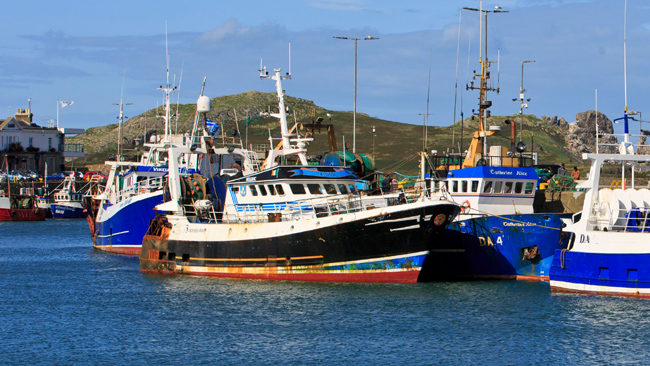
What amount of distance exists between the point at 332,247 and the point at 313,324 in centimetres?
615

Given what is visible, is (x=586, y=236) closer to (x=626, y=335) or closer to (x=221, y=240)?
(x=626, y=335)

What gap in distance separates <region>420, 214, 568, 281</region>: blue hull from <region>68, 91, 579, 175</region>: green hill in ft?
127

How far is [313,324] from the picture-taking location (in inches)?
949

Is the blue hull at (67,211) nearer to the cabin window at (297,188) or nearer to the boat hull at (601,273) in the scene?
the cabin window at (297,188)

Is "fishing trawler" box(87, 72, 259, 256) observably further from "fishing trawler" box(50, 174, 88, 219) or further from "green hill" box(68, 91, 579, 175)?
"fishing trawler" box(50, 174, 88, 219)

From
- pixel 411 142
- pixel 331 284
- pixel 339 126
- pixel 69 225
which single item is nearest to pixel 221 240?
pixel 331 284

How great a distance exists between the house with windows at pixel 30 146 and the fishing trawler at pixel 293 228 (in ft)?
270

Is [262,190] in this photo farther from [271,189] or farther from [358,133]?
[358,133]

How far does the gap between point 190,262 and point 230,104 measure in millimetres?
155225

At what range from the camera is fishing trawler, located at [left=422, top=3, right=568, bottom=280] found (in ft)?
99.8

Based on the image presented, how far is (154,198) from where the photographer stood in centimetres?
4472

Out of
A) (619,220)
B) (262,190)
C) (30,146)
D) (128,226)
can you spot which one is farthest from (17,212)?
(619,220)

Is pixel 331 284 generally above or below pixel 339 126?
below


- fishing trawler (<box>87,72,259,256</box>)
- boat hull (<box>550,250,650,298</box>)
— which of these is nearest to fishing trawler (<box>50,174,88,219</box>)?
fishing trawler (<box>87,72,259,256</box>)
